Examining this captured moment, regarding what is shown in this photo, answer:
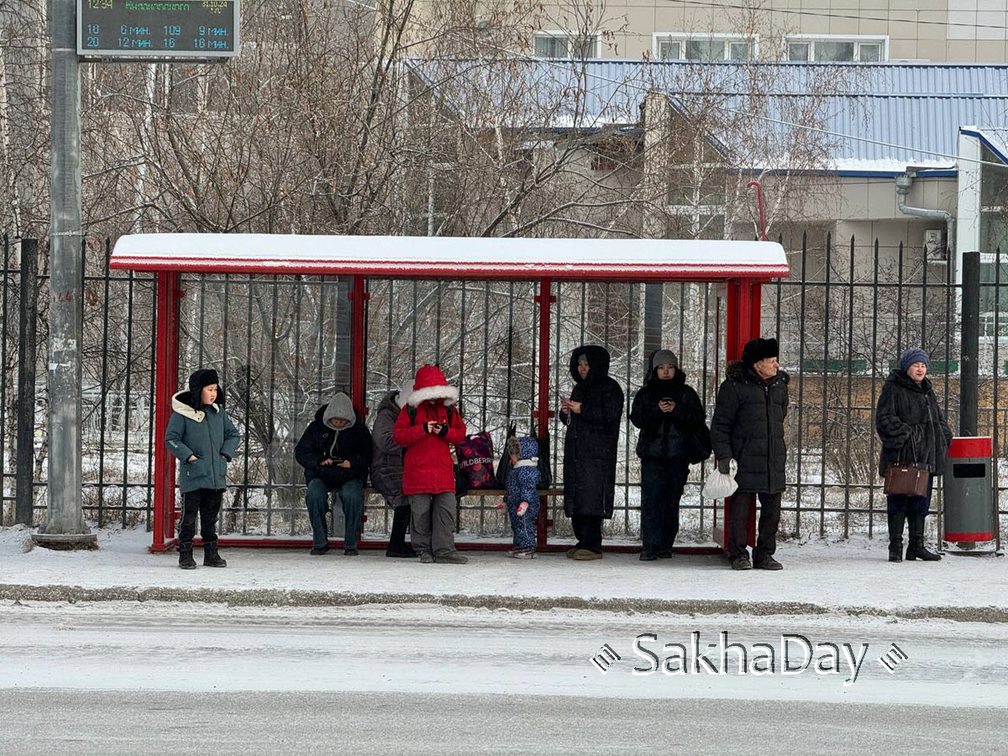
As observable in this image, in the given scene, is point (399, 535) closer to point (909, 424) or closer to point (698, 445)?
point (698, 445)

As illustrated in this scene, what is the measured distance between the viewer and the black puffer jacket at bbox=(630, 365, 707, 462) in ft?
34.8

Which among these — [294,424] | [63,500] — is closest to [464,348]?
[294,424]

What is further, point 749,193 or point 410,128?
point 749,193

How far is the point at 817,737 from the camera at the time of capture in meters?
6.09

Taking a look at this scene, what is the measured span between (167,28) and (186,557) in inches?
142

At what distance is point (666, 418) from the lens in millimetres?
10602

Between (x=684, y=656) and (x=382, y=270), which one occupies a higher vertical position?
(x=382, y=270)

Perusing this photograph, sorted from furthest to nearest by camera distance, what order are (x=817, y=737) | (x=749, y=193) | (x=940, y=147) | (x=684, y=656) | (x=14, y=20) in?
(x=940, y=147), (x=749, y=193), (x=14, y=20), (x=684, y=656), (x=817, y=737)

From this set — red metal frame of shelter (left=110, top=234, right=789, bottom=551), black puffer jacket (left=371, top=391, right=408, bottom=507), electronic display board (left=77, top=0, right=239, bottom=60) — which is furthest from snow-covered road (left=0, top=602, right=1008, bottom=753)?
electronic display board (left=77, top=0, right=239, bottom=60)

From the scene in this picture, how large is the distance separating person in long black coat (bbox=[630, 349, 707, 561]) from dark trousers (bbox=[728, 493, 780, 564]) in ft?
1.70

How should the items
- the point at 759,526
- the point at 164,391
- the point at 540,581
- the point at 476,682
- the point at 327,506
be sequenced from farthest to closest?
the point at 327,506 < the point at 164,391 < the point at 759,526 < the point at 540,581 < the point at 476,682

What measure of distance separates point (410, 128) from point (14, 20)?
26.2 feet

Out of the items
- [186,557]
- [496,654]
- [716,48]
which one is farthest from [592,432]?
[716,48]

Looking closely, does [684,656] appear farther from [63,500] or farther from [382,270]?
[63,500]
